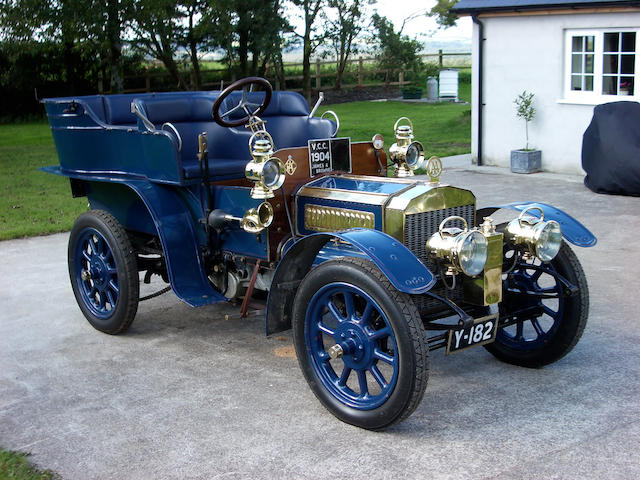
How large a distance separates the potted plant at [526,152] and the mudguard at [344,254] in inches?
302

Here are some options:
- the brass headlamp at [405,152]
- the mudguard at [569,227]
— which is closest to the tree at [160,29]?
the brass headlamp at [405,152]

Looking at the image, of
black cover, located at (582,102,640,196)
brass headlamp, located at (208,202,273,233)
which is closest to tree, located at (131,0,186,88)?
black cover, located at (582,102,640,196)

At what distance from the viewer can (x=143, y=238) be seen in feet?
18.9

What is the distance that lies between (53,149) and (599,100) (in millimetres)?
11232

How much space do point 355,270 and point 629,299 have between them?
9.68 ft

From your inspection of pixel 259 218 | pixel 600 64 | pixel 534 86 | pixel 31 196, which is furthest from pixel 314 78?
pixel 259 218

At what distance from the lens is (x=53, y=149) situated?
16.6m

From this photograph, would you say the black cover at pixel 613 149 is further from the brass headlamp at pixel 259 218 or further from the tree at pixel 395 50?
the tree at pixel 395 50

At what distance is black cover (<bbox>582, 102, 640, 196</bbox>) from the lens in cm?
945

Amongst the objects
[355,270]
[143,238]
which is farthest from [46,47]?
[355,270]

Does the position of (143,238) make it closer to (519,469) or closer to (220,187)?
(220,187)

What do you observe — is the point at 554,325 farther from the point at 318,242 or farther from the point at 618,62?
the point at 618,62

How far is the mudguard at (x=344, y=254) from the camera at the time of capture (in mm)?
3578

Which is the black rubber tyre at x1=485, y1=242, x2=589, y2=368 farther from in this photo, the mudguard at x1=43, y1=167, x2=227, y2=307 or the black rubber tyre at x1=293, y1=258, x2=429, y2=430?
the mudguard at x1=43, y1=167, x2=227, y2=307
